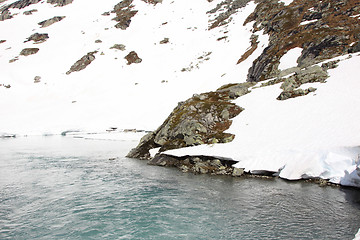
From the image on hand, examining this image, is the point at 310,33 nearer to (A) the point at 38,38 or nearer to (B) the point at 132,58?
(B) the point at 132,58

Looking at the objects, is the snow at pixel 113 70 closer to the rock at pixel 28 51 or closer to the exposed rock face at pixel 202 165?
the rock at pixel 28 51

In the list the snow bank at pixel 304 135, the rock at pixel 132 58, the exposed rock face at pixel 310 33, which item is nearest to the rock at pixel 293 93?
the snow bank at pixel 304 135

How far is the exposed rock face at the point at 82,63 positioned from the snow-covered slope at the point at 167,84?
273 cm

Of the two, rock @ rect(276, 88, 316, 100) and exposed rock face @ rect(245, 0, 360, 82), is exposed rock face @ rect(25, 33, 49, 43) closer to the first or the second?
exposed rock face @ rect(245, 0, 360, 82)

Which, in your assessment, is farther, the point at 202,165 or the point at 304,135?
the point at 202,165

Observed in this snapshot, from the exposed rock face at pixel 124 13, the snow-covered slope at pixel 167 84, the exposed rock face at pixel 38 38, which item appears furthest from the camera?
the exposed rock face at pixel 124 13

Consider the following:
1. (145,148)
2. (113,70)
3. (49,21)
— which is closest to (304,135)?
(145,148)

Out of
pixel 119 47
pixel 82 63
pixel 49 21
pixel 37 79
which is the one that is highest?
pixel 49 21

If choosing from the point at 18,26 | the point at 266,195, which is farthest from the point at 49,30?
the point at 266,195

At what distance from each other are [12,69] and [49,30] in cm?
4775

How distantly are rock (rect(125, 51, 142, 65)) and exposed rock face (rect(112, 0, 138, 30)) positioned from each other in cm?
3465

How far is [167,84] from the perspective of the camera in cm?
9556

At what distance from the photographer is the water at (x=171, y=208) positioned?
1277 centimetres

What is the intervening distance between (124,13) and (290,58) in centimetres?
13344
